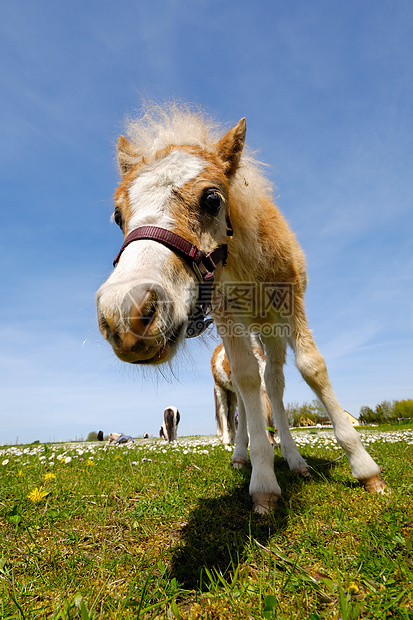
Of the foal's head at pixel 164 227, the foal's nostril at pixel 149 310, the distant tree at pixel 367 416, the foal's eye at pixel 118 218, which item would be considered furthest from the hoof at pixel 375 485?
the distant tree at pixel 367 416

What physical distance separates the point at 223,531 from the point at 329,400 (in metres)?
1.98

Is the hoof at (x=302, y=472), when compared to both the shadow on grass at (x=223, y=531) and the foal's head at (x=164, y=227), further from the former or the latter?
the foal's head at (x=164, y=227)

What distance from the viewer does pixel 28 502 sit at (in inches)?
142

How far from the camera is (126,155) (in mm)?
3660

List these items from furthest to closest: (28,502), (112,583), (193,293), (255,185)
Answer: (255,185) < (28,502) < (193,293) < (112,583)

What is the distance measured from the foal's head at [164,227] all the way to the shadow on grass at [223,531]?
1454 mm

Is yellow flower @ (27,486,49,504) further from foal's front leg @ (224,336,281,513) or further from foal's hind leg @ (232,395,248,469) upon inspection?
foal's hind leg @ (232,395,248,469)

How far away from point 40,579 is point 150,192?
2853 millimetres

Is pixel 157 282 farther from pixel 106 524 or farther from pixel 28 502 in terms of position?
pixel 28 502

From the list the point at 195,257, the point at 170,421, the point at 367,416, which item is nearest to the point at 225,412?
the point at 170,421

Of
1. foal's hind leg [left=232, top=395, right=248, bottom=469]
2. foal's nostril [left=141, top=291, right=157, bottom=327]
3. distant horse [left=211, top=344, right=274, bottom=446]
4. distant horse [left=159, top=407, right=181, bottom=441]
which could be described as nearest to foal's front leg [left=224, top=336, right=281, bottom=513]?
foal's hind leg [left=232, top=395, right=248, bottom=469]

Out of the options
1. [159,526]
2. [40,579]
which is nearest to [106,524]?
[159,526]

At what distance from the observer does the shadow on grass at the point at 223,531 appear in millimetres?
2400

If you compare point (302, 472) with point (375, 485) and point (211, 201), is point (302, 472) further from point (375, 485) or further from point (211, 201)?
point (211, 201)
